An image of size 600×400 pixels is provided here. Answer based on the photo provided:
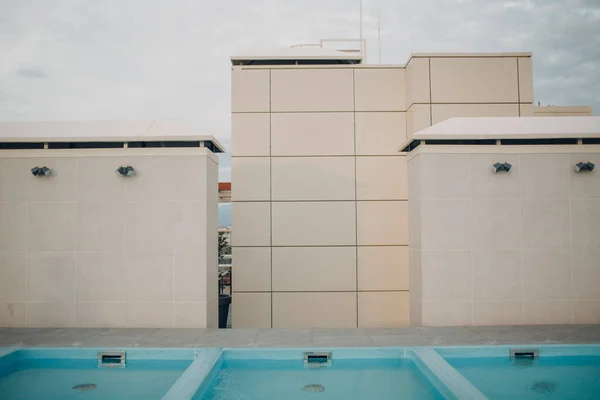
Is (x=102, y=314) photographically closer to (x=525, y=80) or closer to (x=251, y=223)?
(x=251, y=223)

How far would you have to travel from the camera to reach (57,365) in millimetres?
4875

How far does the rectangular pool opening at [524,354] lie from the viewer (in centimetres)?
488

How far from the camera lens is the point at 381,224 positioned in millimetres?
7848

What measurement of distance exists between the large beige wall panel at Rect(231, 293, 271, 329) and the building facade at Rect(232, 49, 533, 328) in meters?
0.02

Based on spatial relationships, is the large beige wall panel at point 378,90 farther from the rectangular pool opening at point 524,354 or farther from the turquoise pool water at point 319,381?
the turquoise pool water at point 319,381

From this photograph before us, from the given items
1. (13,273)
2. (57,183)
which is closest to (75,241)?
(57,183)

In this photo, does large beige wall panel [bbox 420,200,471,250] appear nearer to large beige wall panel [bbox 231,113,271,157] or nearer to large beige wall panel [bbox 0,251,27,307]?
large beige wall panel [bbox 231,113,271,157]

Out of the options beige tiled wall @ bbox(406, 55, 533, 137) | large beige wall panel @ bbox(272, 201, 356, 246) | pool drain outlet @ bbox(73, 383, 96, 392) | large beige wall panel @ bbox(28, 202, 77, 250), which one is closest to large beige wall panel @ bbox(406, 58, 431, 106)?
beige tiled wall @ bbox(406, 55, 533, 137)

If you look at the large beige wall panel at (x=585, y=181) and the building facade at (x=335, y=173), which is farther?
the building facade at (x=335, y=173)

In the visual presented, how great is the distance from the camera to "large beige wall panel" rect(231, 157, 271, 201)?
787 centimetres

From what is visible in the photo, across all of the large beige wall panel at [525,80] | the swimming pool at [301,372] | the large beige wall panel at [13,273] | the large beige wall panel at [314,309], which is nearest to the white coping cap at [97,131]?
the large beige wall panel at [13,273]

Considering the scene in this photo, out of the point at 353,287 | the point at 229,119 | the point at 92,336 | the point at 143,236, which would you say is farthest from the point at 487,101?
the point at 92,336

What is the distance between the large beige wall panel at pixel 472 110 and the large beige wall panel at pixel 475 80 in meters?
0.09

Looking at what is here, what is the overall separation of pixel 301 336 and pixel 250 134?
3961mm
